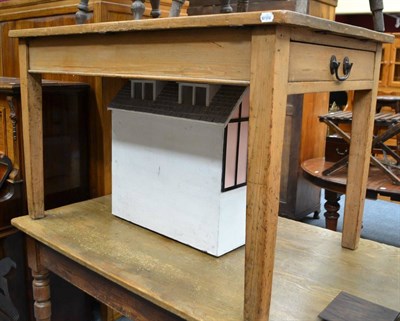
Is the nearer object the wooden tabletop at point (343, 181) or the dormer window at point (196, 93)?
the dormer window at point (196, 93)

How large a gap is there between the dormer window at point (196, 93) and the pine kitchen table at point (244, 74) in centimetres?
24

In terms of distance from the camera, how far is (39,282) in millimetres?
1507

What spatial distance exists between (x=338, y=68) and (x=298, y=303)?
0.55 metres

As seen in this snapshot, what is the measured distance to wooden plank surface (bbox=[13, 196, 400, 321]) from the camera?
1018 millimetres

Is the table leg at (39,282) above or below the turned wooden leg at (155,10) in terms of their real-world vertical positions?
below

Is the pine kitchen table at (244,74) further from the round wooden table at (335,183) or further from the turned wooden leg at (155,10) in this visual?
the round wooden table at (335,183)

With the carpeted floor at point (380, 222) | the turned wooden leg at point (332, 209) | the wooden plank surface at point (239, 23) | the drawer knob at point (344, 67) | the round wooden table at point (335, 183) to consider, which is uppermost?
the wooden plank surface at point (239, 23)

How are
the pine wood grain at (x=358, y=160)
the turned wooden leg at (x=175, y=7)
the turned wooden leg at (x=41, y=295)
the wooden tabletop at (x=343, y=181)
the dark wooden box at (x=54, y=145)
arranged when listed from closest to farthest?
the turned wooden leg at (x=175, y=7)
the pine wood grain at (x=358, y=160)
the turned wooden leg at (x=41, y=295)
the dark wooden box at (x=54, y=145)
the wooden tabletop at (x=343, y=181)

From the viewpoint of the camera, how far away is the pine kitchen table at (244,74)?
82 centimetres

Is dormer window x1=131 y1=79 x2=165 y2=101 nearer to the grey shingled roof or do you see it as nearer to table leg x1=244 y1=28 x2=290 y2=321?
the grey shingled roof

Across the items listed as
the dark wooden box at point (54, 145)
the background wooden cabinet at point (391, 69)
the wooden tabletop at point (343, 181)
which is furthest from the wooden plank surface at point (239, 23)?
the background wooden cabinet at point (391, 69)

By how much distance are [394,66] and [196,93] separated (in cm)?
508

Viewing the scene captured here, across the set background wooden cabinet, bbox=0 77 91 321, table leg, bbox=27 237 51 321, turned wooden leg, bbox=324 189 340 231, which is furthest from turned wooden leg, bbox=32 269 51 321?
turned wooden leg, bbox=324 189 340 231

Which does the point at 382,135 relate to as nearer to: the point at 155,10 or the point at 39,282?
the point at 155,10
